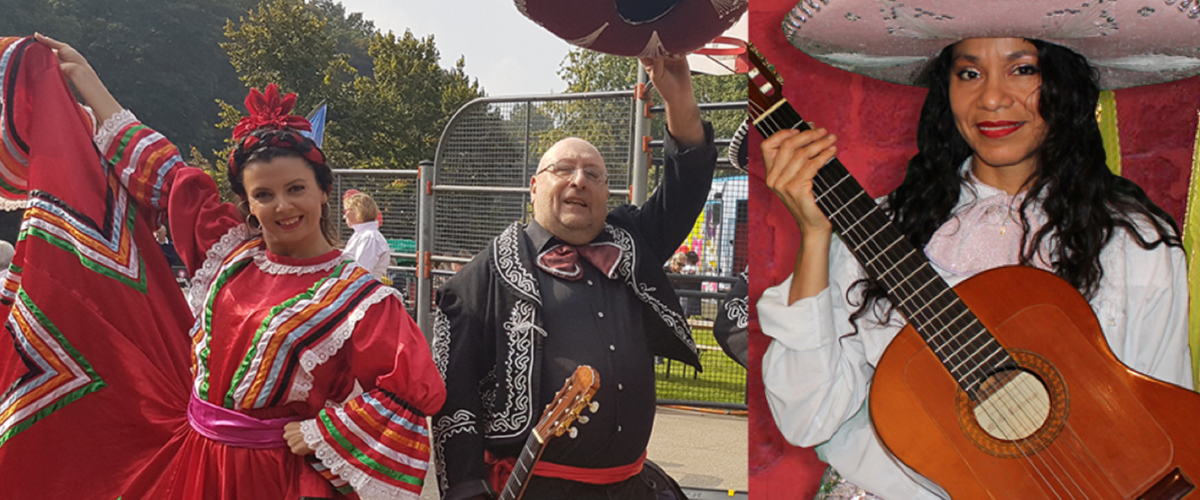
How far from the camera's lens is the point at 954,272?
53.1 inches

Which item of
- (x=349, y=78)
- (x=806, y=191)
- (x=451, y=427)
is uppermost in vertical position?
(x=349, y=78)

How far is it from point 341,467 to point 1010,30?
1.54 m

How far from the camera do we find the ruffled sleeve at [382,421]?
1.79 meters

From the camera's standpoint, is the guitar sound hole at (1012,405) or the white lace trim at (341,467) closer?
the guitar sound hole at (1012,405)

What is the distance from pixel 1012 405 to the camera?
125cm

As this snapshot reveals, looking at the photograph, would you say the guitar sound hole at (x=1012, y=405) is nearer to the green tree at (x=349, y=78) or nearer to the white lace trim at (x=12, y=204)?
the white lace trim at (x=12, y=204)

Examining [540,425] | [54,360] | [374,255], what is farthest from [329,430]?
[374,255]

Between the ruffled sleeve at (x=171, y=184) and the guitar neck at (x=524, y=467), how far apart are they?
92 centimetres

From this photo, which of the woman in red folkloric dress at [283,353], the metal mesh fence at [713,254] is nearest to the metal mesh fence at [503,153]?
the metal mesh fence at [713,254]

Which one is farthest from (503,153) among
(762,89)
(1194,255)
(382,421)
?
(1194,255)

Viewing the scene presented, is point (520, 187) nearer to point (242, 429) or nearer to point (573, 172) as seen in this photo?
point (573, 172)

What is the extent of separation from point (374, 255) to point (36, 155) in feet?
6.99

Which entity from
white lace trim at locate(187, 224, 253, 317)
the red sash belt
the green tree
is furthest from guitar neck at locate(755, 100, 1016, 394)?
the green tree

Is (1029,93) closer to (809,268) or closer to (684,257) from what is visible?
(809,268)
